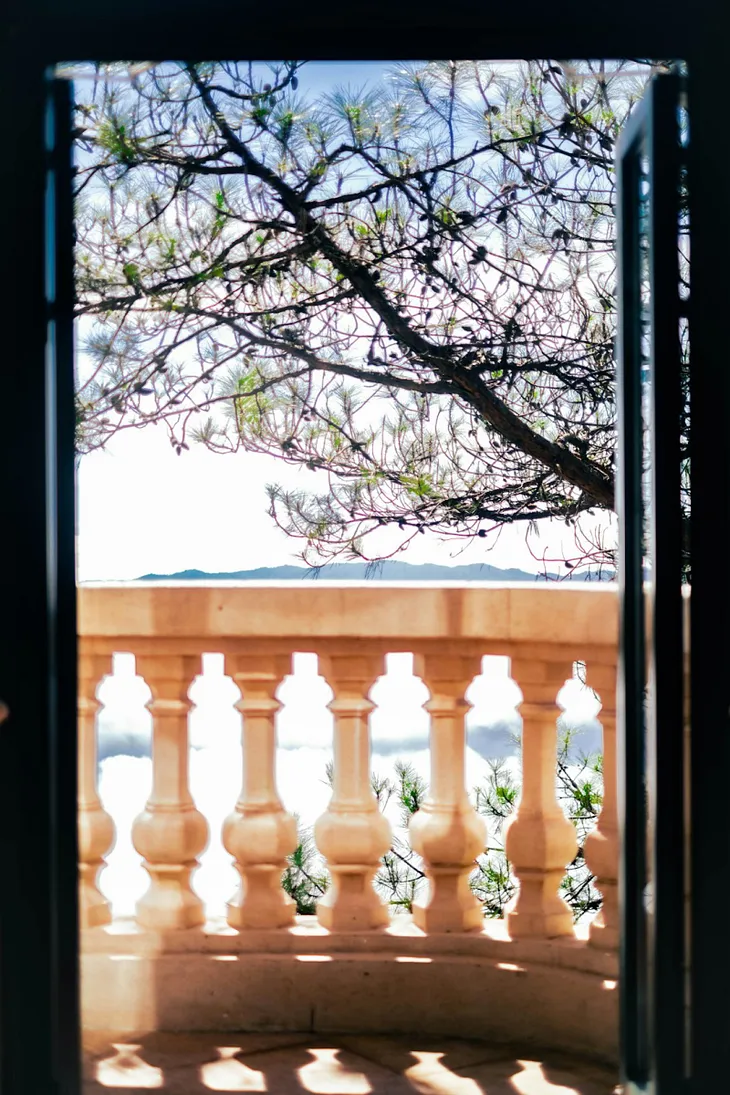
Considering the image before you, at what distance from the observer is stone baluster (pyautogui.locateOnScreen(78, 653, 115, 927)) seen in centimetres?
262

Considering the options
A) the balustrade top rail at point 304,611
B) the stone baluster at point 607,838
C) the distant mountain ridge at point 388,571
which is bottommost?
the stone baluster at point 607,838

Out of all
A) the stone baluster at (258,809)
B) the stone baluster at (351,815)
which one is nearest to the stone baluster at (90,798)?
the stone baluster at (258,809)

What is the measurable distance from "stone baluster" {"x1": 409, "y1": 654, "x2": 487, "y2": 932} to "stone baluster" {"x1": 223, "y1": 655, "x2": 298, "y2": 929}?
0.33 m

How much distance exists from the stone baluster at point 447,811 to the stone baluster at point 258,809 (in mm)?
325

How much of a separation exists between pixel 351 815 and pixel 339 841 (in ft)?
0.21

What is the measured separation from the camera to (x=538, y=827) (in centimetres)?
262

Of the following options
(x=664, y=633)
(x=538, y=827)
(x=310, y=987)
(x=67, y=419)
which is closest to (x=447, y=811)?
(x=538, y=827)

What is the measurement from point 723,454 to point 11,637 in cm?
122

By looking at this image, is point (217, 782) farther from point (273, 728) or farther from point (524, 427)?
point (524, 427)

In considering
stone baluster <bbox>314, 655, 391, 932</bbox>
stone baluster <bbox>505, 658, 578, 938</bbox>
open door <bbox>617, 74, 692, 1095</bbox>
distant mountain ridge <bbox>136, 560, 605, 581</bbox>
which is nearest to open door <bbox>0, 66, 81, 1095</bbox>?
stone baluster <bbox>314, 655, 391, 932</bbox>

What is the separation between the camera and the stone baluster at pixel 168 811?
8.63 ft

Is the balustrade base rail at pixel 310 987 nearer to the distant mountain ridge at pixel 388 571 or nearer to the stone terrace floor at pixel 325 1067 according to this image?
the stone terrace floor at pixel 325 1067

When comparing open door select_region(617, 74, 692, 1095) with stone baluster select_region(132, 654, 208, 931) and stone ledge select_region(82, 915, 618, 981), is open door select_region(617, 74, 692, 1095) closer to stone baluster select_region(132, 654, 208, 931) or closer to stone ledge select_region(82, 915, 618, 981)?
stone ledge select_region(82, 915, 618, 981)

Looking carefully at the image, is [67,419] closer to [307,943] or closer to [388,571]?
[307,943]
